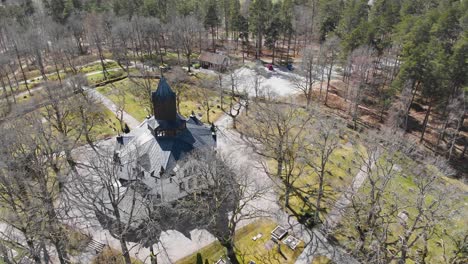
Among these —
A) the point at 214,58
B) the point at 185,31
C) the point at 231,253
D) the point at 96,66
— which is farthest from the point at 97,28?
the point at 231,253

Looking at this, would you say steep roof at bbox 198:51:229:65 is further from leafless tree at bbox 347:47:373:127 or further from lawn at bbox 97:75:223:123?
leafless tree at bbox 347:47:373:127

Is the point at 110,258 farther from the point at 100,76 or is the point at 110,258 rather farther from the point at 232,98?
the point at 100,76

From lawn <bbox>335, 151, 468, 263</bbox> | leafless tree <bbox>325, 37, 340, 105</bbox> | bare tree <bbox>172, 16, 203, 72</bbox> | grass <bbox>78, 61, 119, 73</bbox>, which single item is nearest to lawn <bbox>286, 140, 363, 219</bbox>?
lawn <bbox>335, 151, 468, 263</bbox>

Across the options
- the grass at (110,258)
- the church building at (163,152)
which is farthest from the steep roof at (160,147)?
the grass at (110,258)

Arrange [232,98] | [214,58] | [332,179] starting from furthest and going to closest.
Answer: [214,58], [232,98], [332,179]

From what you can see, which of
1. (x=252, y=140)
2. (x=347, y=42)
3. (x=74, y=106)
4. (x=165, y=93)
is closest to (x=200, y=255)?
(x=165, y=93)

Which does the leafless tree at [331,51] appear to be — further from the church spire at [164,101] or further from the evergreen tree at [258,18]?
the church spire at [164,101]

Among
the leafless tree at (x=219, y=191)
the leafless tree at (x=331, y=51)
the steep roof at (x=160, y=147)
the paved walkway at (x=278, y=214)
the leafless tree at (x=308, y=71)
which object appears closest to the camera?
the leafless tree at (x=219, y=191)
